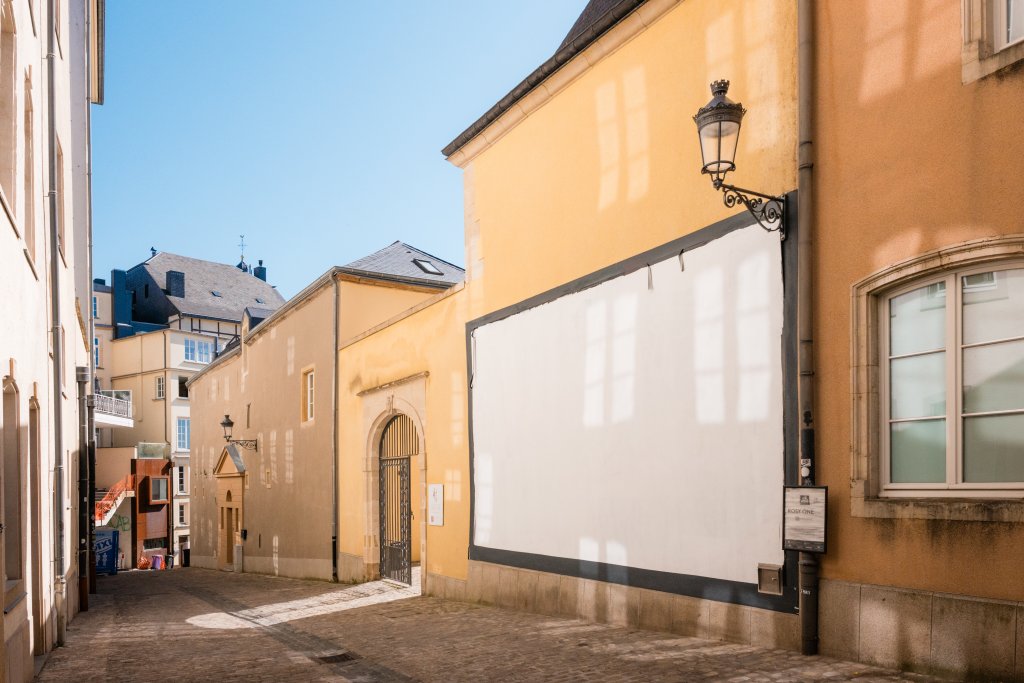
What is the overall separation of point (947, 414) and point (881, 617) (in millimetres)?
1454

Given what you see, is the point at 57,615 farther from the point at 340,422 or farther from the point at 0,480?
the point at 340,422

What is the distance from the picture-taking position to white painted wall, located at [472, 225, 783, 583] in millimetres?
7760

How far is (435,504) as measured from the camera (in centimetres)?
1422

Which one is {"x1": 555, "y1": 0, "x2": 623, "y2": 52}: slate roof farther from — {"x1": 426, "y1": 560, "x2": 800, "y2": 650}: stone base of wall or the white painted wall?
{"x1": 426, "y1": 560, "x2": 800, "y2": 650}: stone base of wall

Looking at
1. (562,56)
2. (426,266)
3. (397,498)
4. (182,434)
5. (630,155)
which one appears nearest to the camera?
(630,155)

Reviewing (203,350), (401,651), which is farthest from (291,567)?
(203,350)

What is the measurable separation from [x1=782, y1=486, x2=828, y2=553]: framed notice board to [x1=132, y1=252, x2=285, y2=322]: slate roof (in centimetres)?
5396

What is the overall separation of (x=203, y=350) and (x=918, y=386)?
2162 inches

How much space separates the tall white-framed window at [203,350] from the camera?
56.4 metres

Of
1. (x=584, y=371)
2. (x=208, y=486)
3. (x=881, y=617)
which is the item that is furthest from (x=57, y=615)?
(x=208, y=486)

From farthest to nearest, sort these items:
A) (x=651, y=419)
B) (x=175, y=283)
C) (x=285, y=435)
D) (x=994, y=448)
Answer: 1. (x=175, y=283)
2. (x=285, y=435)
3. (x=651, y=419)
4. (x=994, y=448)

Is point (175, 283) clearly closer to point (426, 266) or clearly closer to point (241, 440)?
point (241, 440)

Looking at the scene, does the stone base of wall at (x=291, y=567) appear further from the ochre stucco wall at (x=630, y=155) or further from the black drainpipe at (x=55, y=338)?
the black drainpipe at (x=55, y=338)

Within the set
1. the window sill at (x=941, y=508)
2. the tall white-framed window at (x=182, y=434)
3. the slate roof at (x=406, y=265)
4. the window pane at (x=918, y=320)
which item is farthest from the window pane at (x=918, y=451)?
the tall white-framed window at (x=182, y=434)
